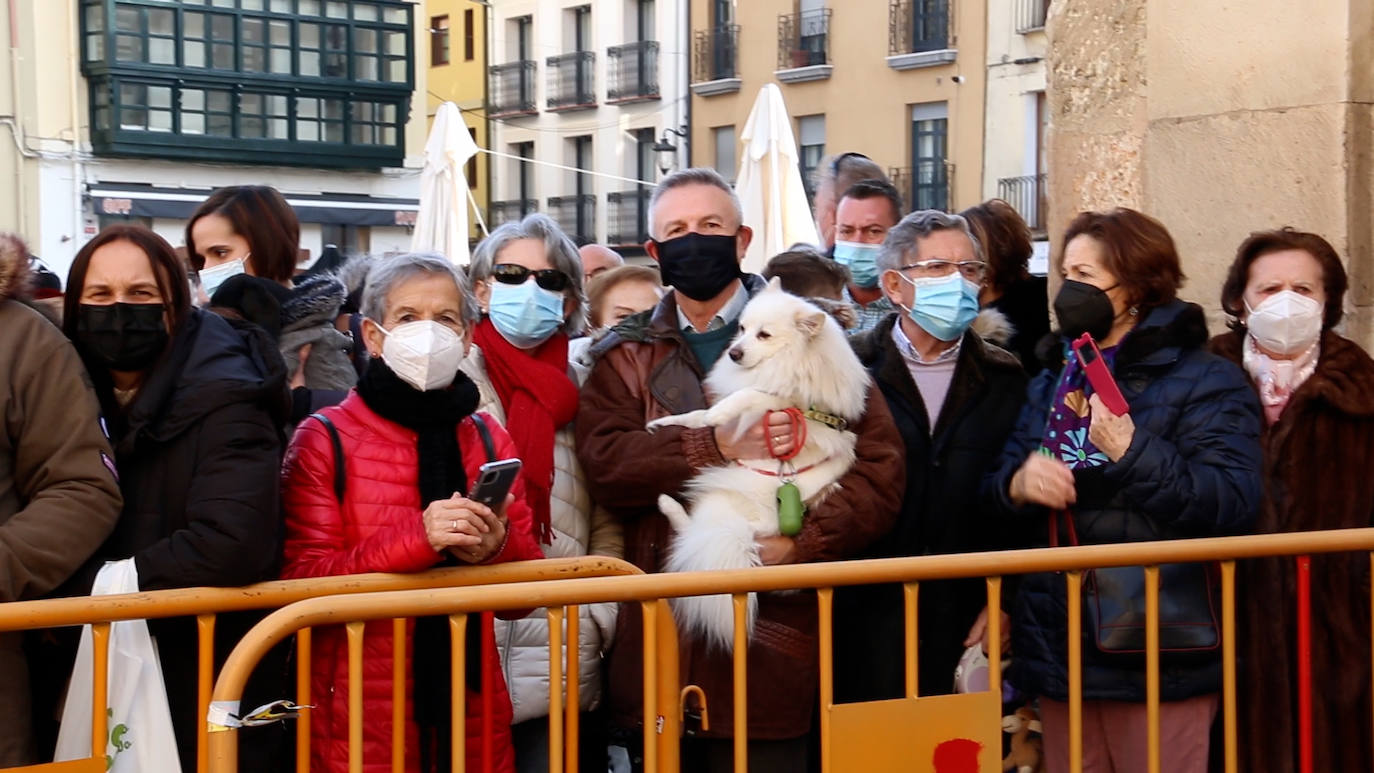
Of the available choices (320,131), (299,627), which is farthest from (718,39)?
(299,627)

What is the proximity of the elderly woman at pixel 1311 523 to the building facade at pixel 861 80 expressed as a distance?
29.1m

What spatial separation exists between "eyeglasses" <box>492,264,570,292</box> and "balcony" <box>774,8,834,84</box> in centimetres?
3348

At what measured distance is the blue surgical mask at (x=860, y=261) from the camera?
6.04 m

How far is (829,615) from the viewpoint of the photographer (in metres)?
3.60

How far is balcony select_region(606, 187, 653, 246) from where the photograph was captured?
1689 inches

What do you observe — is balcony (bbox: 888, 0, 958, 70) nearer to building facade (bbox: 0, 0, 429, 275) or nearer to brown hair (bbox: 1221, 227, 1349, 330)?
building facade (bbox: 0, 0, 429, 275)

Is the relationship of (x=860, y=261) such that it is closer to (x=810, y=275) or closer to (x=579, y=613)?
(x=810, y=275)

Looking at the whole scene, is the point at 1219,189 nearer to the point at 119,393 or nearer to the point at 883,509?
the point at 883,509

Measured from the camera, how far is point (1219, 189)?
212 inches

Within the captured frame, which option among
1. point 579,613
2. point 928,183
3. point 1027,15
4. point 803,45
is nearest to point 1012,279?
point 579,613

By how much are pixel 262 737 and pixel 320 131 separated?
39762mm

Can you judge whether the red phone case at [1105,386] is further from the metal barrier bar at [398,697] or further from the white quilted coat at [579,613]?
the metal barrier bar at [398,697]

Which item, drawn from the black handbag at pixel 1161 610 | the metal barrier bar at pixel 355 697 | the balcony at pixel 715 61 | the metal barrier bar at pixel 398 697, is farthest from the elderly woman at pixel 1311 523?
the balcony at pixel 715 61

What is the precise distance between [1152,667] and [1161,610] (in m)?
0.18
